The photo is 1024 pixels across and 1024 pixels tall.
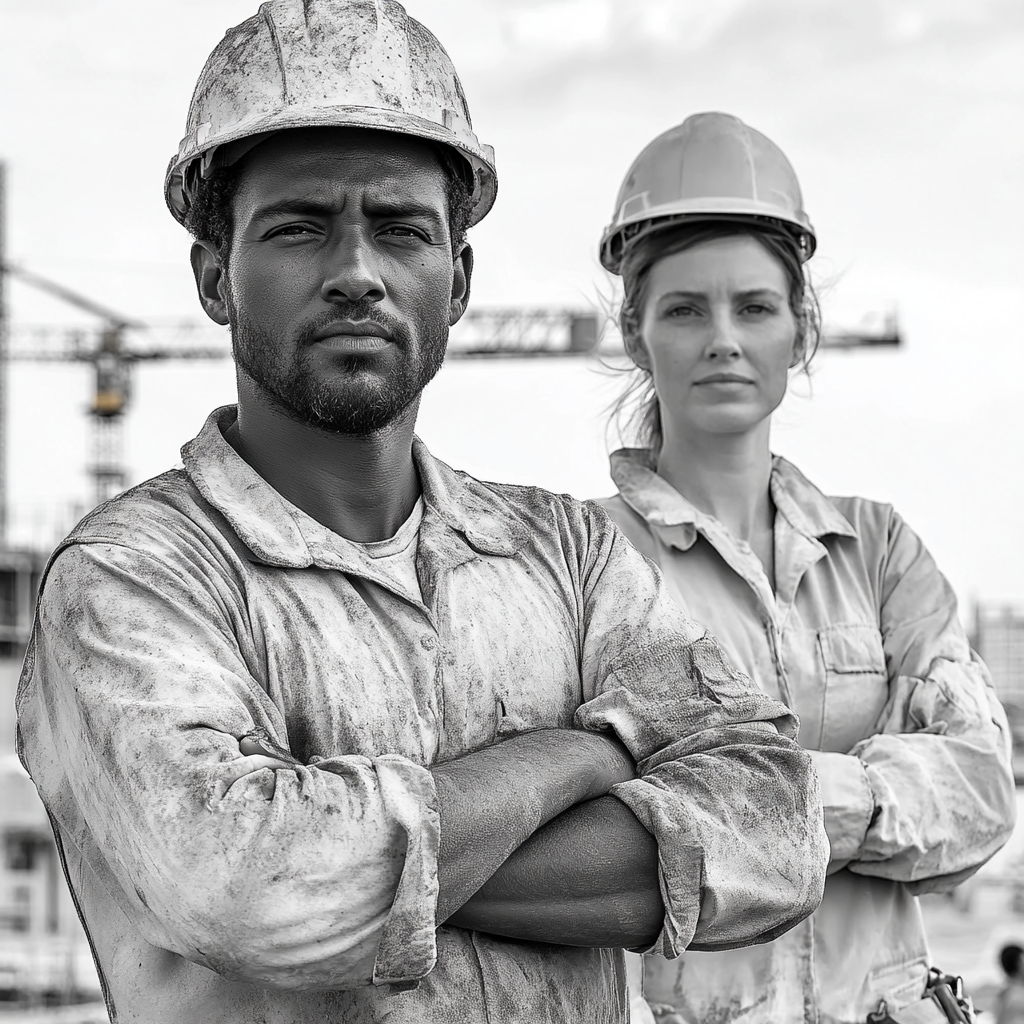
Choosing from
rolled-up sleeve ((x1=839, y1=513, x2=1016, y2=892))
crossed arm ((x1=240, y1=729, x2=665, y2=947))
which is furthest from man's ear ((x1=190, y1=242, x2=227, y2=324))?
rolled-up sleeve ((x1=839, y1=513, x2=1016, y2=892))

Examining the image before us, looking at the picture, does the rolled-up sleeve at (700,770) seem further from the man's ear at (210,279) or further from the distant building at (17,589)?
the distant building at (17,589)

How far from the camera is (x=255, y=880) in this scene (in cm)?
217

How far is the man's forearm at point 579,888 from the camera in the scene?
246cm

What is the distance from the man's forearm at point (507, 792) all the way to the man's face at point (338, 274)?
615 mm

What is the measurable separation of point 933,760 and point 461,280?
65.9 inches

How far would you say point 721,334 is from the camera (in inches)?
161

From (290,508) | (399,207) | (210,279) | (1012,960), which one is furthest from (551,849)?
(1012,960)

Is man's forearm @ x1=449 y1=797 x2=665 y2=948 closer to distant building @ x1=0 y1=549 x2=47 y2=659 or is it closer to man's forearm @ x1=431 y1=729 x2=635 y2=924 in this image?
man's forearm @ x1=431 y1=729 x2=635 y2=924

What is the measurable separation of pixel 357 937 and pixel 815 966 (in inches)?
78.0

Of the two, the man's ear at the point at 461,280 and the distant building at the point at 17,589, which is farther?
the distant building at the point at 17,589

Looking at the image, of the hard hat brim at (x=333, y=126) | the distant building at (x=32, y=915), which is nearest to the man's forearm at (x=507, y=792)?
the hard hat brim at (x=333, y=126)

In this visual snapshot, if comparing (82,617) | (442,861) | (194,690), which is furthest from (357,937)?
(82,617)

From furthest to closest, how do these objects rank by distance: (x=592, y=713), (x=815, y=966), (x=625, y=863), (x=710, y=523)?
1. (x=710, y=523)
2. (x=815, y=966)
3. (x=592, y=713)
4. (x=625, y=863)

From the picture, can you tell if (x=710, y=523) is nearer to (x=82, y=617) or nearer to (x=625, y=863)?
(x=625, y=863)
